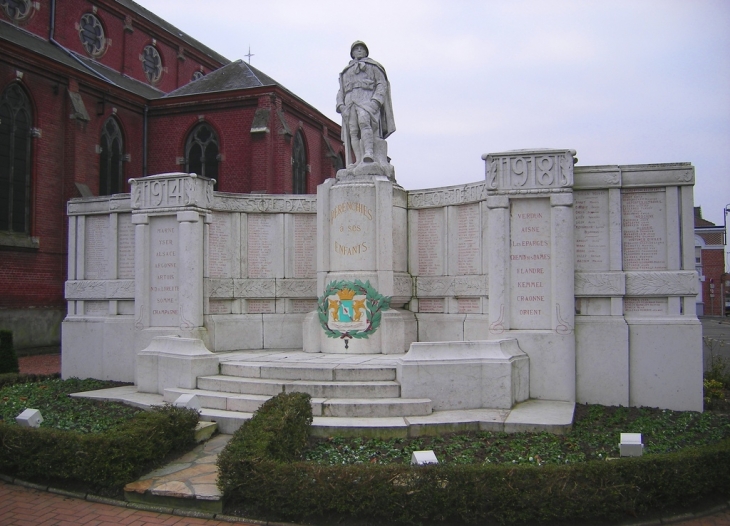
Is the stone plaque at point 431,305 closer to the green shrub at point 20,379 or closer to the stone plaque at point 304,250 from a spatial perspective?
the stone plaque at point 304,250

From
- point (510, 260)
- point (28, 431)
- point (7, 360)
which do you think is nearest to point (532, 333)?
point (510, 260)

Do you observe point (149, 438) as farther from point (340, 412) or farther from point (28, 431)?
point (340, 412)

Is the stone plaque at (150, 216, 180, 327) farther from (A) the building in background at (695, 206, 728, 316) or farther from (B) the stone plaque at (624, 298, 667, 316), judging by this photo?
(A) the building in background at (695, 206, 728, 316)

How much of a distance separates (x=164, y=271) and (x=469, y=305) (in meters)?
5.96

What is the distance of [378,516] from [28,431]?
4.40 m

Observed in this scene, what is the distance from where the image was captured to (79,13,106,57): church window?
31.1 m

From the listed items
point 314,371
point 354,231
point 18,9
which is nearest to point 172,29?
point 18,9

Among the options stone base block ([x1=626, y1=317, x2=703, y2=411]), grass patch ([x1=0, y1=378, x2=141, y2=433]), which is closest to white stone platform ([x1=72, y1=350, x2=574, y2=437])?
Result: grass patch ([x1=0, y1=378, x2=141, y2=433])

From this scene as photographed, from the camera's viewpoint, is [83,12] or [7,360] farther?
[83,12]

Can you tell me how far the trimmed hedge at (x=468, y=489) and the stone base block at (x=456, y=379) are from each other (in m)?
3.08

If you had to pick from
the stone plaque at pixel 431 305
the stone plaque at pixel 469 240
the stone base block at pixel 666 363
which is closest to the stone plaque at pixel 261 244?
the stone plaque at pixel 431 305

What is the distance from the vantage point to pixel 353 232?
12453mm

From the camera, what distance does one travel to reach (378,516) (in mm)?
6152

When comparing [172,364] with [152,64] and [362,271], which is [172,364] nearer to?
[362,271]
